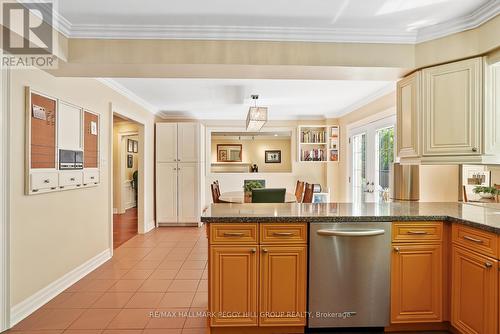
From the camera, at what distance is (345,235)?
7.09ft

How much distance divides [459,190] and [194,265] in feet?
10.1

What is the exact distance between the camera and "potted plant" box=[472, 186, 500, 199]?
8.98 ft

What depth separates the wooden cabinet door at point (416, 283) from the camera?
2.25m

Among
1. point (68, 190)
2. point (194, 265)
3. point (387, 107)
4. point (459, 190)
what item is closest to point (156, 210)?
point (194, 265)

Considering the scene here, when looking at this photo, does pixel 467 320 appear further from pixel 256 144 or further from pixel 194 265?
pixel 256 144

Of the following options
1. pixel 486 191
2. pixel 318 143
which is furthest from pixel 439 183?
pixel 318 143

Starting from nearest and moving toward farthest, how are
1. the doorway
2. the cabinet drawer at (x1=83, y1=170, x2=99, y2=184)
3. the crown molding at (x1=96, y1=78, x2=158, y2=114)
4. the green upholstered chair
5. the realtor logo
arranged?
1. the realtor logo
2. the cabinet drawer at (x1=83, y1=170, x2=99, y2=184)
3. the green upholstered chair
4. the crown molding at (x1=96, y1=78, x2=158, y2=114)
5. the doorway

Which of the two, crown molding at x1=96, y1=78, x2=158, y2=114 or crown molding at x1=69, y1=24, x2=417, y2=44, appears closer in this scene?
crown molding at x1=69, y1=24, x2=417, y2=44

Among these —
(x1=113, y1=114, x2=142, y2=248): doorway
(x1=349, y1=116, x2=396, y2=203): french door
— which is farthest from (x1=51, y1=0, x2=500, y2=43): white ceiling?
(x1=113, y1=114, x2=142, y2=248): doorway

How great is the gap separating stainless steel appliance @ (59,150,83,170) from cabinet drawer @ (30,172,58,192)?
156 millimetres

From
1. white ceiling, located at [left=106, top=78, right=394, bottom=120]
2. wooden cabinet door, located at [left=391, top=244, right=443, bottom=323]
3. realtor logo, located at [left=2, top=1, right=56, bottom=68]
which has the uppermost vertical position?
white ceiling, located at [left=106, top=78, right=394, bottom=120]

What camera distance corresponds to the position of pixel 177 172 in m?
6.10

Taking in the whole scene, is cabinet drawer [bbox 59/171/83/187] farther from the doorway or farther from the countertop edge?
the doorway

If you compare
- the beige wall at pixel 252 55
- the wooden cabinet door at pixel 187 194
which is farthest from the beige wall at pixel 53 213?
the wooden cabinet door at pixel 187 194
